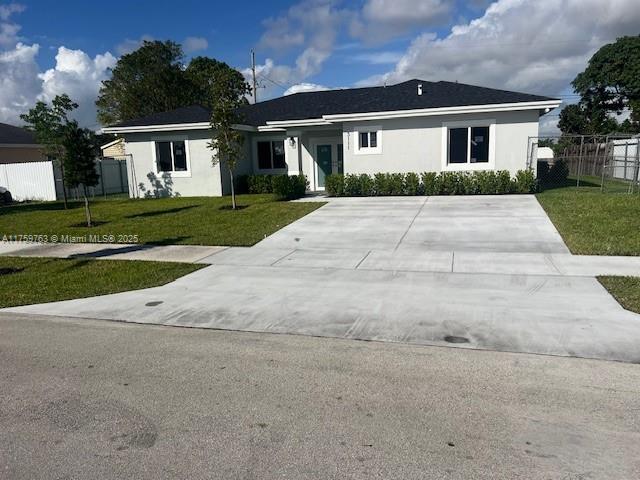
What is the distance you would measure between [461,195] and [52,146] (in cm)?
1435

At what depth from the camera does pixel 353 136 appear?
756 inches

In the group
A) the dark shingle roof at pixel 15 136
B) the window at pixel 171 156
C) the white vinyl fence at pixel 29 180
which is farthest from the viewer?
the dark shingle roof at pixel 15 136

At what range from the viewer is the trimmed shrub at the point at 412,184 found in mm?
17859

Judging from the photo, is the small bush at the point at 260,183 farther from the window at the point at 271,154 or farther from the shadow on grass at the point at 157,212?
the shadow on grass at the point at 157,212

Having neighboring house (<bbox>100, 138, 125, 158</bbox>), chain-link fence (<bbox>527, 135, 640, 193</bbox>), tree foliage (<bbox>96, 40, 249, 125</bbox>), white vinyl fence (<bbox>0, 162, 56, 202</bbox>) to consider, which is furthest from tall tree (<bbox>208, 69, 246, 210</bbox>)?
neighboring house (<bbox>100, 138, 125, 158</bbox>)

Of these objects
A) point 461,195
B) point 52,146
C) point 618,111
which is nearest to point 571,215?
point 461,195

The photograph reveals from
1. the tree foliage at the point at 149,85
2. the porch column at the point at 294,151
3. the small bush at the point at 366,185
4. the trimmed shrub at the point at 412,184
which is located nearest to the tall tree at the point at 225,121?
the porch column at the point at 294,151

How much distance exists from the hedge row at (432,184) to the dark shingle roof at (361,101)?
2.61 metres

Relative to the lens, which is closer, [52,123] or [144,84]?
[52,123]

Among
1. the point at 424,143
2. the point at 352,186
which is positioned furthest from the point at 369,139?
the point at 352,186

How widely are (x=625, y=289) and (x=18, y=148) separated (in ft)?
118

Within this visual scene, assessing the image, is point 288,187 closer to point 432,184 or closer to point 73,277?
point 432,184

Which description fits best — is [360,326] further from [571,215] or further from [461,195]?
[461,195]

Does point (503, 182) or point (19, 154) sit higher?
point (19, 154)
